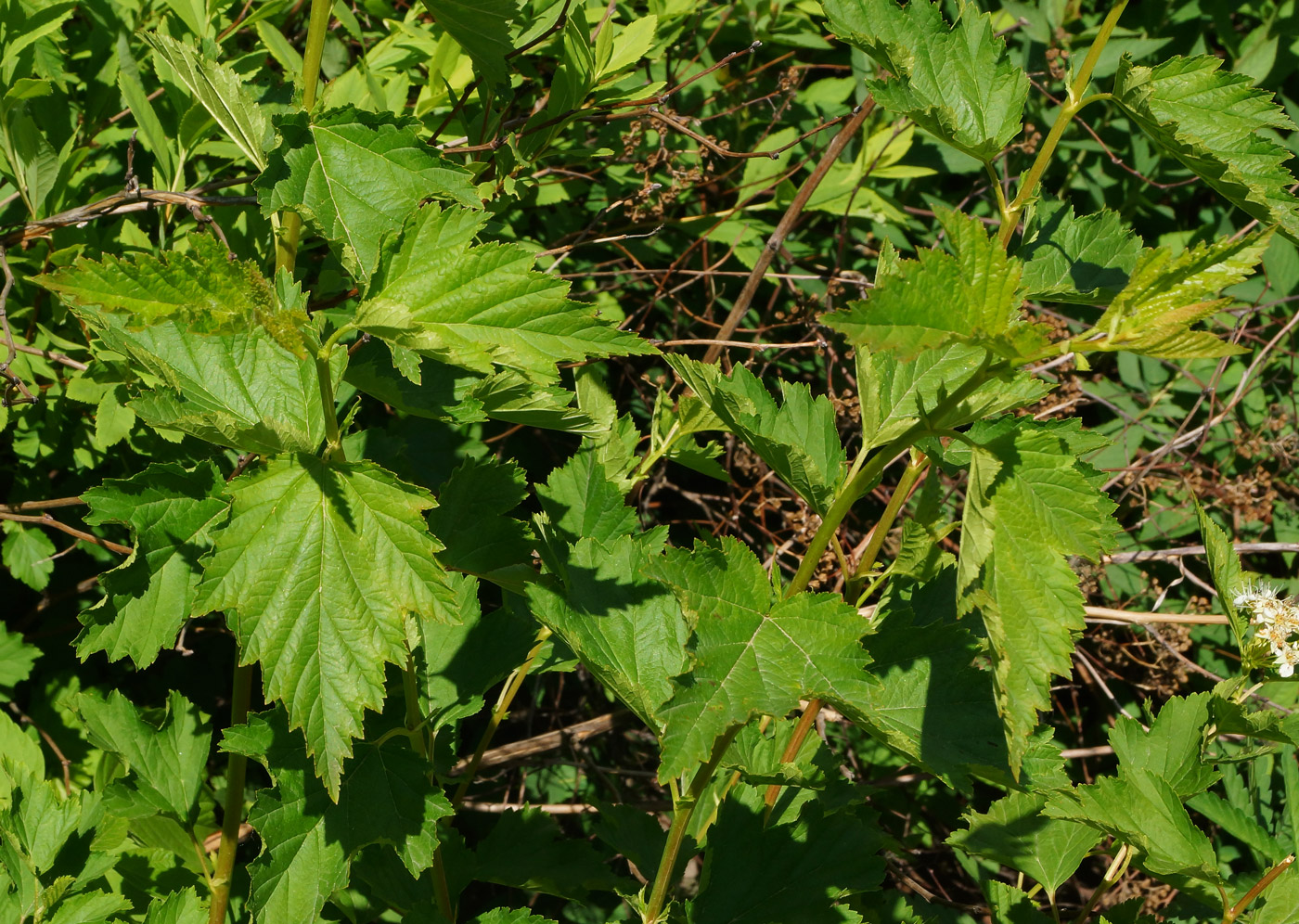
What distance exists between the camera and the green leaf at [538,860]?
1.63 metres

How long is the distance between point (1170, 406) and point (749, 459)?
1.27 m

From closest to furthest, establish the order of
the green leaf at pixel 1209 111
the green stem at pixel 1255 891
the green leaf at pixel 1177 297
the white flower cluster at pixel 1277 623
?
the green leaf at pixel 1177 297 < the green leaf at pixel 1209 111 < the green stem at pixel 1255 891 < the white flower cluster at pixel 1277 623

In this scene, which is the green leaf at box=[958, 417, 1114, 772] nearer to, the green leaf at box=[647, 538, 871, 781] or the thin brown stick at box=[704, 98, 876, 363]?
the green leaf at box=[647, 538, 871, 781]

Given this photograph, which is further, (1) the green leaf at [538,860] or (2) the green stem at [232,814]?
(1) the green leaf at [538,860]

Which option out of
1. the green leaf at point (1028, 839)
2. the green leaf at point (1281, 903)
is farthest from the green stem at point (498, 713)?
the green leaf at point (1281, 903)

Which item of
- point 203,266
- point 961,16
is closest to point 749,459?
point 961,16

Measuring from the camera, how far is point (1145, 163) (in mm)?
2816

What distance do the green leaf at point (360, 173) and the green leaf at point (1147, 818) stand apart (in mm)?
1324

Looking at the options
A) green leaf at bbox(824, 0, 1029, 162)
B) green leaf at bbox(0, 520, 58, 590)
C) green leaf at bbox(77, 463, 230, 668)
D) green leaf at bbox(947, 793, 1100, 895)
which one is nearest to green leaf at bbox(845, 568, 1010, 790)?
green leaf at bbox(947, 793, 1100, 895)

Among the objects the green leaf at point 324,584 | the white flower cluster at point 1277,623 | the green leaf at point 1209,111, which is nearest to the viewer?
the green leaf at point 324,584

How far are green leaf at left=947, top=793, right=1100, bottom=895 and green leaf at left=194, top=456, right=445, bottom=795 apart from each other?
111 cm

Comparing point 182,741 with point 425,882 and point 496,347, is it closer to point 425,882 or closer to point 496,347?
point 425,882

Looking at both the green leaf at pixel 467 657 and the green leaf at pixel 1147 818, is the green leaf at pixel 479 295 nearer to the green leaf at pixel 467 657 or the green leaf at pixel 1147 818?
the green leaf at pixel 467 657

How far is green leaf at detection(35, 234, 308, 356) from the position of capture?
1.06 metres
